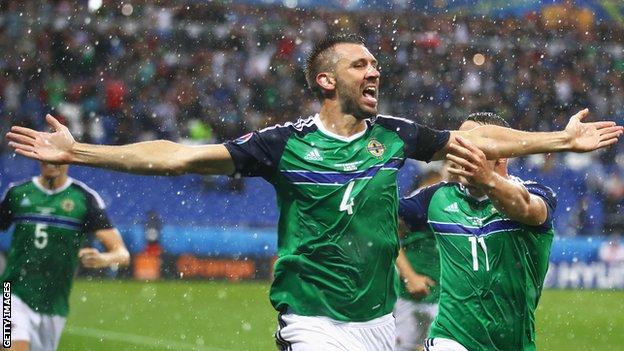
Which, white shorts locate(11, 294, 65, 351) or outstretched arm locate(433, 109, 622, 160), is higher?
outstretched arm locate(433, 109, 622, 160)

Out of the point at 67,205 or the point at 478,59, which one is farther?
the point at 478,59

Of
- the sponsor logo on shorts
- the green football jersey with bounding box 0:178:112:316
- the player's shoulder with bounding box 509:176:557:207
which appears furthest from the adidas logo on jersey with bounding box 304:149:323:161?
the sponsor logo on shorts

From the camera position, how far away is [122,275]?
1816cm

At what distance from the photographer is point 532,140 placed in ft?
18.2

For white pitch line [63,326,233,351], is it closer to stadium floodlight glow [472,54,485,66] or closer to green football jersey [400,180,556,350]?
green football jersey [400,180,556,350]

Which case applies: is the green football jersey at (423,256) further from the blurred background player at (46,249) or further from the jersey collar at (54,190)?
the jersey collar at (54,190)

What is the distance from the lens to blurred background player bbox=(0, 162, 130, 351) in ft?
26.3

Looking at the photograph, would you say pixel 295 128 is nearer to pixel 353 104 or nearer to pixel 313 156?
pixel 313 156

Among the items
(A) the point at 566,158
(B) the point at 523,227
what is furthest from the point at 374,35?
(B) the point at 523,227

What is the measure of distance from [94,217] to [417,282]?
2.65m

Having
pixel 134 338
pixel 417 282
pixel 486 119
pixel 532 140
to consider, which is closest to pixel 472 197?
pixel 486 119

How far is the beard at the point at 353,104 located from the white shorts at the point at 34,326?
3639mm

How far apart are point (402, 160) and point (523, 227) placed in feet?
2.91

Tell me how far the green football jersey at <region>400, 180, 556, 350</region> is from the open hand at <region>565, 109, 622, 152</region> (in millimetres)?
408
